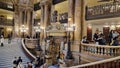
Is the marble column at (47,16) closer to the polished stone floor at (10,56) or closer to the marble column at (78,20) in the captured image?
the polished stone floor at (10,56)

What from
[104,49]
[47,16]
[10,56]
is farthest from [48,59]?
[47,16]

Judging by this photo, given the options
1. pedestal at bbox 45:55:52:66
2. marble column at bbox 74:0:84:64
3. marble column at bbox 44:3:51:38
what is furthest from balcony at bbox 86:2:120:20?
marble column at bbox 44:3:51:38

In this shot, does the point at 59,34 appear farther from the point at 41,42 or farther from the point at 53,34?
the point at 41,42

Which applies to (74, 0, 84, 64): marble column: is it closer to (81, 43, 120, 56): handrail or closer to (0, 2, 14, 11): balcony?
(81, 43, 120, 56): handrail

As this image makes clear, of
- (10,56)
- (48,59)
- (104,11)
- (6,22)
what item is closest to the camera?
(48,59)

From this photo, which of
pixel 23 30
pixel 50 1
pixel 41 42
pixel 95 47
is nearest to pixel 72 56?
pixel 95 47

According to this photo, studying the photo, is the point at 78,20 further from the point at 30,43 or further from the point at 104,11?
the point at 30,43

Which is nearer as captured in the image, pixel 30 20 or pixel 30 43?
pixel 30 43

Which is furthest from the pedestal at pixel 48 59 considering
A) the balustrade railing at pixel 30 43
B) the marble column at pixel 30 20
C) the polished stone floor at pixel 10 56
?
the marble column at pixel 30 20

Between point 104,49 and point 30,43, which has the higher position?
point 104,49

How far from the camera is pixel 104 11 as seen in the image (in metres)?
13.6

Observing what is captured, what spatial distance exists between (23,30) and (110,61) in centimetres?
1952

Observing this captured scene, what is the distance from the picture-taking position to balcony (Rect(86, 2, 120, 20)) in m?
12.7

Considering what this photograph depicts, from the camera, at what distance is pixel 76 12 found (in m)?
12.6
